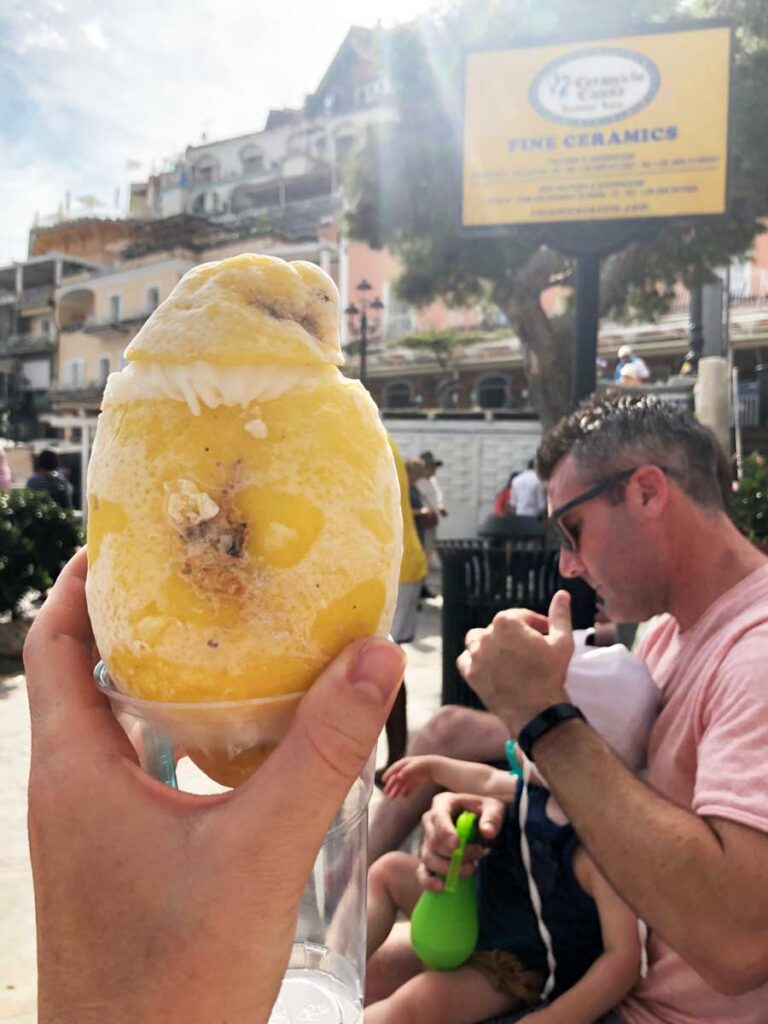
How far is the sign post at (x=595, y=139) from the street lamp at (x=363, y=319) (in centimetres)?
279

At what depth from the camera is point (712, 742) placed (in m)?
1.39

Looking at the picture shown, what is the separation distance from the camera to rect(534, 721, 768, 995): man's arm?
1.28 meters

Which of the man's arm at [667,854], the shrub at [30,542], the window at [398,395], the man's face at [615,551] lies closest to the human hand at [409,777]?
the man's face at [615,551]

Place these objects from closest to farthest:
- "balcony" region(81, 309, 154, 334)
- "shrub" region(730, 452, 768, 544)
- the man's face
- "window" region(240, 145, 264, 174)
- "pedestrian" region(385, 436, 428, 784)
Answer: the man's face < "pedestrian" region(385, 436, 428, 784) < "shrub" region(730, 452, 768, 544) < "balcony" region(81, 309, 154, 334) < "window" region(240, 145, 264, 174)

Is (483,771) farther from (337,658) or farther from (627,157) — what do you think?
(627,157)

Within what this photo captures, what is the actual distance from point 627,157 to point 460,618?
4.31m

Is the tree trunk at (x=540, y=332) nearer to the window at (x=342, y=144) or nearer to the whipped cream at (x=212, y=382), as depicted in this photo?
the whipped cream at (x=212, y=382)

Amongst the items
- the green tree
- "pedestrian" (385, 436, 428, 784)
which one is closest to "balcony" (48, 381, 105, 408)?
the green tree

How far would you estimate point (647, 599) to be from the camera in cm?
191

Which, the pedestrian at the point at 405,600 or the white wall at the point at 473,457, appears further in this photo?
the white wall at the point at 473,457

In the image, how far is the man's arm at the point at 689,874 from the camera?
128 centimetres

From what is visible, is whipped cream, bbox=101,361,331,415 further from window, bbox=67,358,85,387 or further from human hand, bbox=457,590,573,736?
window, bbox=67,358,85,387

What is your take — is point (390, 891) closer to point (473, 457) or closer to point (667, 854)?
point (667, 854)

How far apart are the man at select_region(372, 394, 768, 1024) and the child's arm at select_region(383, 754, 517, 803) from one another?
184 millimetres
